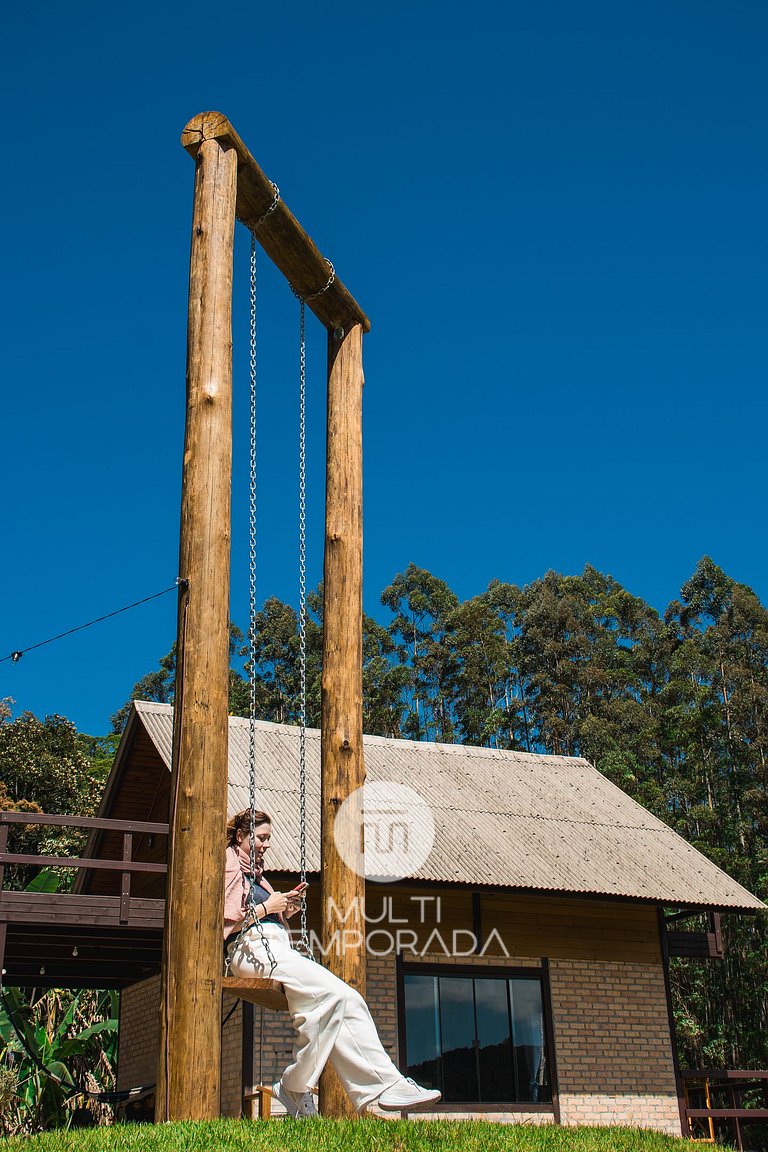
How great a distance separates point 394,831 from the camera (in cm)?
1421

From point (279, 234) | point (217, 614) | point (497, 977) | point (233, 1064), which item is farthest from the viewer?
point (497, 977)

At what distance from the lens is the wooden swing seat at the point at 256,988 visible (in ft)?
20.8

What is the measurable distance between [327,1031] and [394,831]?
7952 millimetres

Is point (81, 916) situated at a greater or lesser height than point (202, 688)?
lesser

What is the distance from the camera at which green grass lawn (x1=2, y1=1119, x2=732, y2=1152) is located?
5395mm

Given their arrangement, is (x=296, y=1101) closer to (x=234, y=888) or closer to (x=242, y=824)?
(x=234, y=888)

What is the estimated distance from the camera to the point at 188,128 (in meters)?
7.21

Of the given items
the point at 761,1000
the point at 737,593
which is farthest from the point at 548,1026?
the point at 737,593

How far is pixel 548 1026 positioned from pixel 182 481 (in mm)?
9824

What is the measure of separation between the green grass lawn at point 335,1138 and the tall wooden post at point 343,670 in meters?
0.90

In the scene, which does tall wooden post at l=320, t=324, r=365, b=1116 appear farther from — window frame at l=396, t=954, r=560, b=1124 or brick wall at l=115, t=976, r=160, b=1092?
brick wall at l=115, t=976, r=160, b=1092

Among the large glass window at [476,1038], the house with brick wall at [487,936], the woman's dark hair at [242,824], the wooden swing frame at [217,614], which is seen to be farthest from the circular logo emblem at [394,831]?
the woman's dark hair at [242,824]

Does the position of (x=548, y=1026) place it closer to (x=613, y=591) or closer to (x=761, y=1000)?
(x=761, y=1000)

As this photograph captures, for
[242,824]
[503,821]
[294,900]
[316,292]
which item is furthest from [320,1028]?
[503,821]
